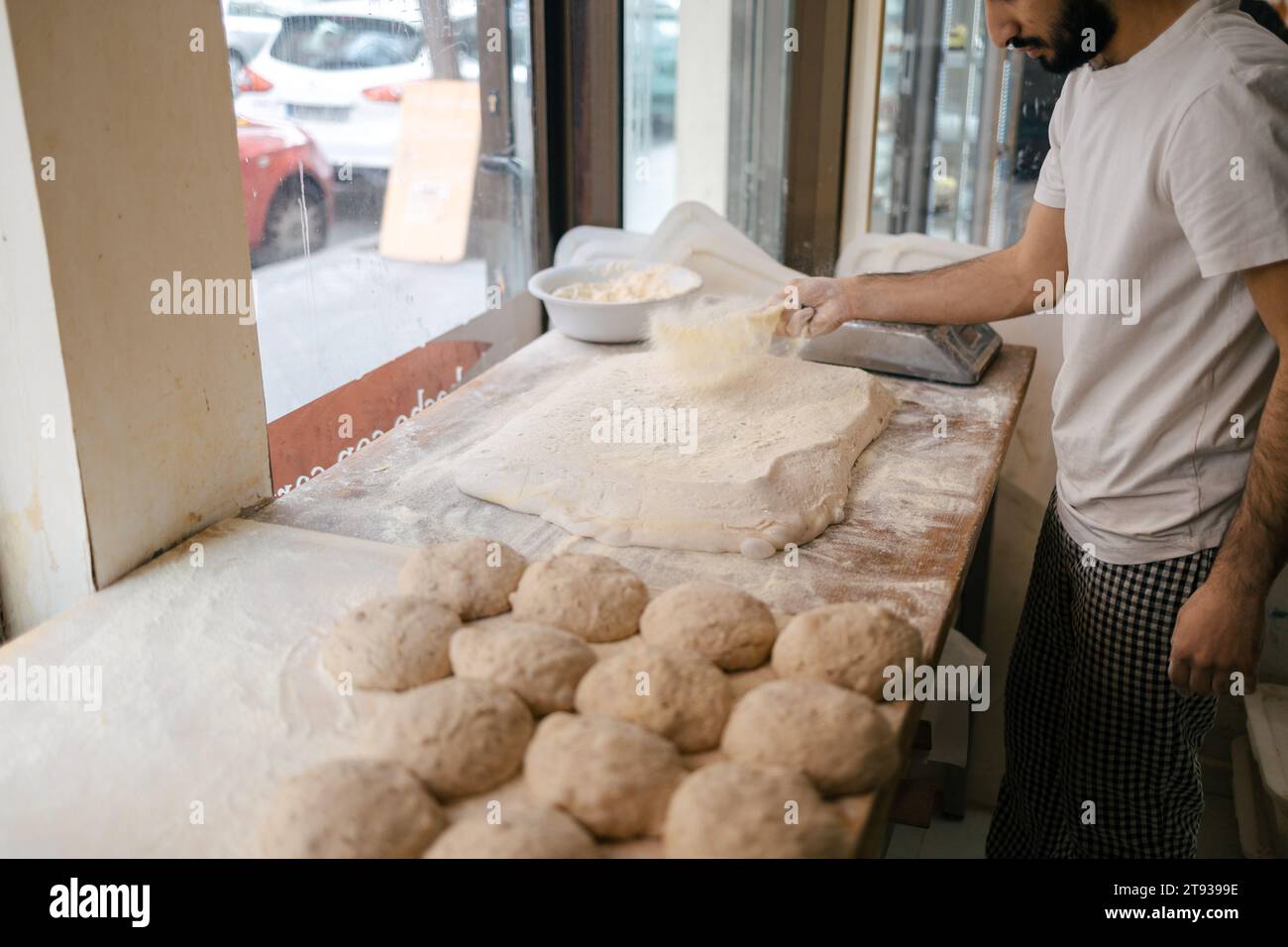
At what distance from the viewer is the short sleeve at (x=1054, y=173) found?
1906 mm

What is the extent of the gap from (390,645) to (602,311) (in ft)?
4.55

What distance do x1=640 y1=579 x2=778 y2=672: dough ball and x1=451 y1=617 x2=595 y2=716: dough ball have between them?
10 centimetres

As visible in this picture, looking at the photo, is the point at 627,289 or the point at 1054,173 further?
the point at 627,289

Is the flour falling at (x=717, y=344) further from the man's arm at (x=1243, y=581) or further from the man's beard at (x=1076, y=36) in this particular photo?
the man's arm at (x=1243, y=581)

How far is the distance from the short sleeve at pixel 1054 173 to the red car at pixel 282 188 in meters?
1.40

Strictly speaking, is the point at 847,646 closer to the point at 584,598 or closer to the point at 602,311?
the point at 584,598

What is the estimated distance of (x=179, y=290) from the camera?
1590mm

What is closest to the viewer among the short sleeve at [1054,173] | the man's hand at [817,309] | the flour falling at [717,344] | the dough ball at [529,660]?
the dough ball at [529,660]

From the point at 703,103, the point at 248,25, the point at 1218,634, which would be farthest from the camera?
the point at 703,103

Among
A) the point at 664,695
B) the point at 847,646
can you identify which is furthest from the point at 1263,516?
the point at 664,695

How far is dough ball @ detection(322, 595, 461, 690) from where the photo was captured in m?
1.27

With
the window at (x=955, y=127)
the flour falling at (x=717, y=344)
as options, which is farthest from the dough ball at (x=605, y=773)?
the window at (x=955, y=127)

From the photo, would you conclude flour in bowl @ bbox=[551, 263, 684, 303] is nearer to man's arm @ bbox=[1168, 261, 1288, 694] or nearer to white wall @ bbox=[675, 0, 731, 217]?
white wall @ bbox=[675, 0, 731, 217]

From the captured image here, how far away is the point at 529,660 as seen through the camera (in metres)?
1.24
